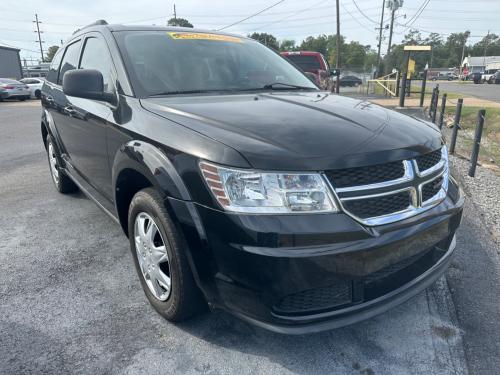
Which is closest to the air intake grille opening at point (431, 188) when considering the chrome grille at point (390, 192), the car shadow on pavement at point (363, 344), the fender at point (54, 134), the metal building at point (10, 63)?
the chrome grille at point (390, 192)

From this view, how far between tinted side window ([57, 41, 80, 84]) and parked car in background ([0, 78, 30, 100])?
22.5 m

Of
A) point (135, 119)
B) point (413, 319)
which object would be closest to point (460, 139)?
point (413, 319)

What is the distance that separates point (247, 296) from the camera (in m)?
1.87

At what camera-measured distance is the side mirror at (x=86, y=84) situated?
2676 millimetres

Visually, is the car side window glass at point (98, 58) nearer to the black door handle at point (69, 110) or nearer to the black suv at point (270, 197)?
the black suv at point (270, 197)

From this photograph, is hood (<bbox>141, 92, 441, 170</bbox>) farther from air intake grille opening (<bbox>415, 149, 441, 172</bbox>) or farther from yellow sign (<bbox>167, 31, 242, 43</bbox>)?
yellow sign (<bbox>167, 31, 242, 43</bbox>)

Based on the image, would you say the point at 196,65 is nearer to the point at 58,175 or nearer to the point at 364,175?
the point at 364,175

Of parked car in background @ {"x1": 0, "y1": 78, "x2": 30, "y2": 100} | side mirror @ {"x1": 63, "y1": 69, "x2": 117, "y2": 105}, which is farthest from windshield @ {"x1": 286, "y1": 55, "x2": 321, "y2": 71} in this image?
parked car in background @ {"x1": 0, "y1": 78, "x2": 30, "y2": 100}

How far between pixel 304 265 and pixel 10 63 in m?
47.0

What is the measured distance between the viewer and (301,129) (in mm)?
2100

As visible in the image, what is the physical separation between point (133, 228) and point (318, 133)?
1.34m

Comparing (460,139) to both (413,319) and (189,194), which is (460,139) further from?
(189,194)

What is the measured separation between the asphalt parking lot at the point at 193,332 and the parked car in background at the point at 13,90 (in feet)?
77.6

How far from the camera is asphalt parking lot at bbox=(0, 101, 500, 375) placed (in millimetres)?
2129
